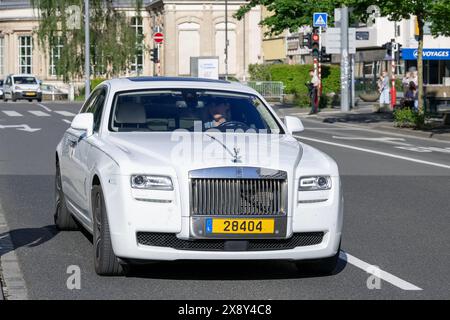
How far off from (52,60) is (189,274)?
7266cm

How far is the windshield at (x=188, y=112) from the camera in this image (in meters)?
10.1

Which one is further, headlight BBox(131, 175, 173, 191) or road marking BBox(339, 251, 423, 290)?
road marking BBox(339, 251, 423, 290)

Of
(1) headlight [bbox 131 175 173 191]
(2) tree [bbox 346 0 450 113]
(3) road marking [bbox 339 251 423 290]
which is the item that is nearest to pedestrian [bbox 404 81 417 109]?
(2) tree [bbox 346 0 450 113]

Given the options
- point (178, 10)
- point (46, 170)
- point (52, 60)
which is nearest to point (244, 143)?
point (46, 170)

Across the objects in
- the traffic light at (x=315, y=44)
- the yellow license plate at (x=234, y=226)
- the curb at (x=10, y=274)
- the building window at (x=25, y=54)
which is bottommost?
the curb at (x=10, y=274)

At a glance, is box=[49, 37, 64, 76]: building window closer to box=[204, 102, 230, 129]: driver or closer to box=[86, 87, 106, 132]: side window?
box=[86, 87, 106, 132]: side window

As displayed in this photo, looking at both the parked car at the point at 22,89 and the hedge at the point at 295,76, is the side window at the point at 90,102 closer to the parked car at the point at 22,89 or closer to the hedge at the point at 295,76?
the hedge at the point at 295,76

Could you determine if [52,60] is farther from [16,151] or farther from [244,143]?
[244,143]

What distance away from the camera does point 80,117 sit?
10398mm

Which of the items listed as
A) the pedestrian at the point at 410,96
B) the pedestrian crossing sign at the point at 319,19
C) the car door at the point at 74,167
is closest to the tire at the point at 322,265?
the car door at the point at 74,167

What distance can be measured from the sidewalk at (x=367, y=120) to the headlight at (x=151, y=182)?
22.4 meters

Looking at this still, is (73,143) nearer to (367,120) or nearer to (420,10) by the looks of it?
(420,10)

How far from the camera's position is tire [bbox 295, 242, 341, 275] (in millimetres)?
9020

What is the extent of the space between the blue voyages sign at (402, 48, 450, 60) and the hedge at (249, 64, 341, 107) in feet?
37.6
